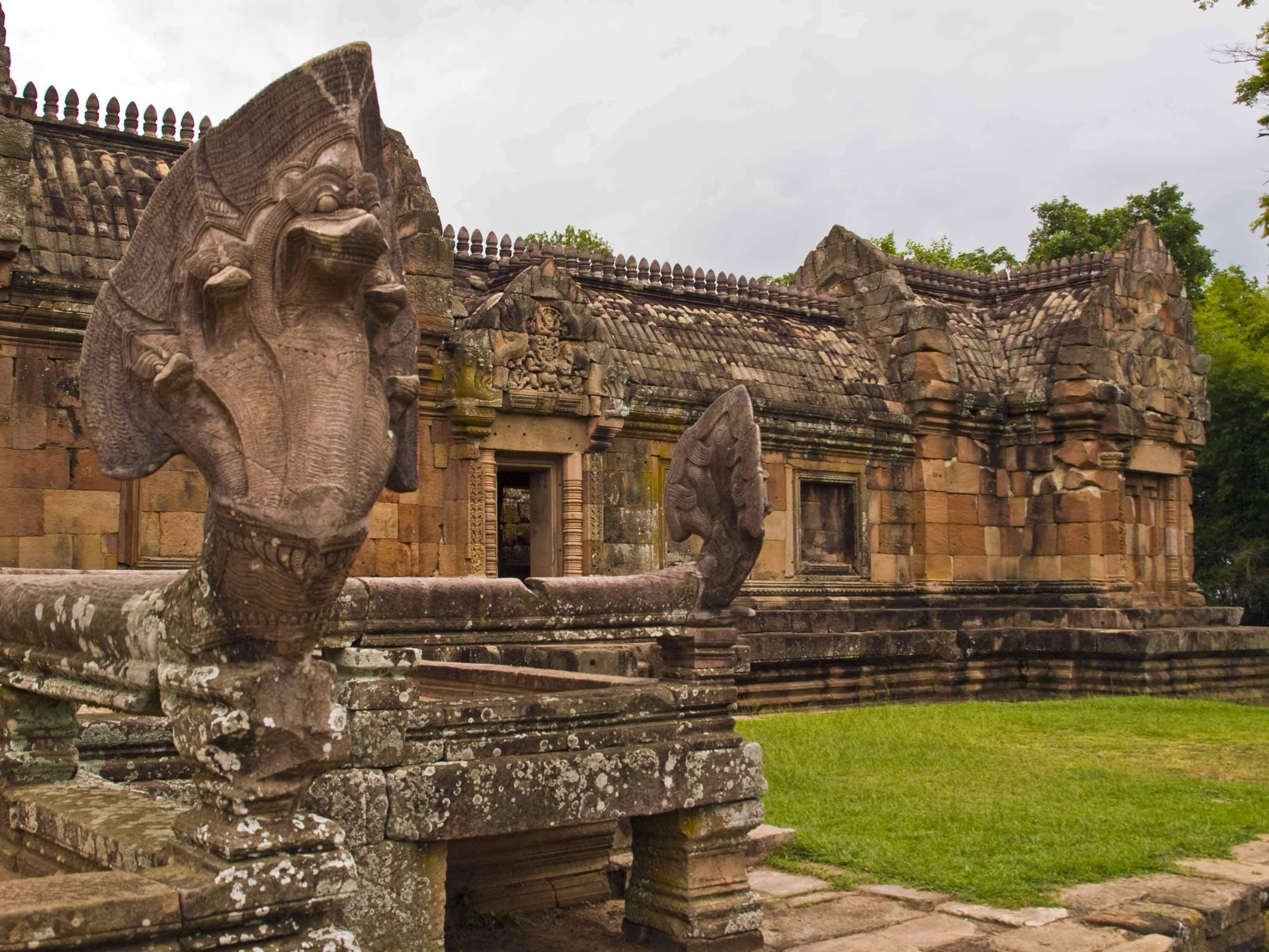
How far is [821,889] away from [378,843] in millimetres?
2664

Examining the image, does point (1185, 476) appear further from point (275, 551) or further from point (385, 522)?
point (275, 551)

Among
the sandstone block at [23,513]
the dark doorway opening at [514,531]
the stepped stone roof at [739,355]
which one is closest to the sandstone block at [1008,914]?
the sandstone block at [23,513]

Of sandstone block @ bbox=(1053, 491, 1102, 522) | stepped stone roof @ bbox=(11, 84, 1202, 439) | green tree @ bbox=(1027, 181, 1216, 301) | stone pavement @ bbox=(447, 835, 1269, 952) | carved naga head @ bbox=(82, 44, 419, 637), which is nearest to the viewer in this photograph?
carved naga head @ bbox=(82, 44, 419, 637)

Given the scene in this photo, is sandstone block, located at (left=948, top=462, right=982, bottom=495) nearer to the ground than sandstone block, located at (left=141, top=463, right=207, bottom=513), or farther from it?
farther from it

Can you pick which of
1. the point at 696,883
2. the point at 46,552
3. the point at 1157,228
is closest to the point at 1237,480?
the point at 1157,228

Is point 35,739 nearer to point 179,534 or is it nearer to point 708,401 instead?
point 179,534

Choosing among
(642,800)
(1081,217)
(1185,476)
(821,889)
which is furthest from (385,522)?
(1081,217)

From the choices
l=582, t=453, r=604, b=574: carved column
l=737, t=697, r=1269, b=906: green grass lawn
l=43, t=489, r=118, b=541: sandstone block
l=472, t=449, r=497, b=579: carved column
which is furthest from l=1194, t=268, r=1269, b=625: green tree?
l=43, t=489, r=118, b=541: sandstone block

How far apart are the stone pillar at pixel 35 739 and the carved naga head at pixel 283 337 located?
1.56 m

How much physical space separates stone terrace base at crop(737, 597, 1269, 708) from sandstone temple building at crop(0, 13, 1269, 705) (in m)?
0.04

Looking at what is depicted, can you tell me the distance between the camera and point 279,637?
3010mm

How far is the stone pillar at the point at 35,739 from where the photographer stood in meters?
4.11

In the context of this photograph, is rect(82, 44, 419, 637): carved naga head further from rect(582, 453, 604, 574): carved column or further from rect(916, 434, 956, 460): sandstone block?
rect(916, 434, 956, 460): sandstone block

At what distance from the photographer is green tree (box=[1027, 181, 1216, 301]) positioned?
1403 inches
